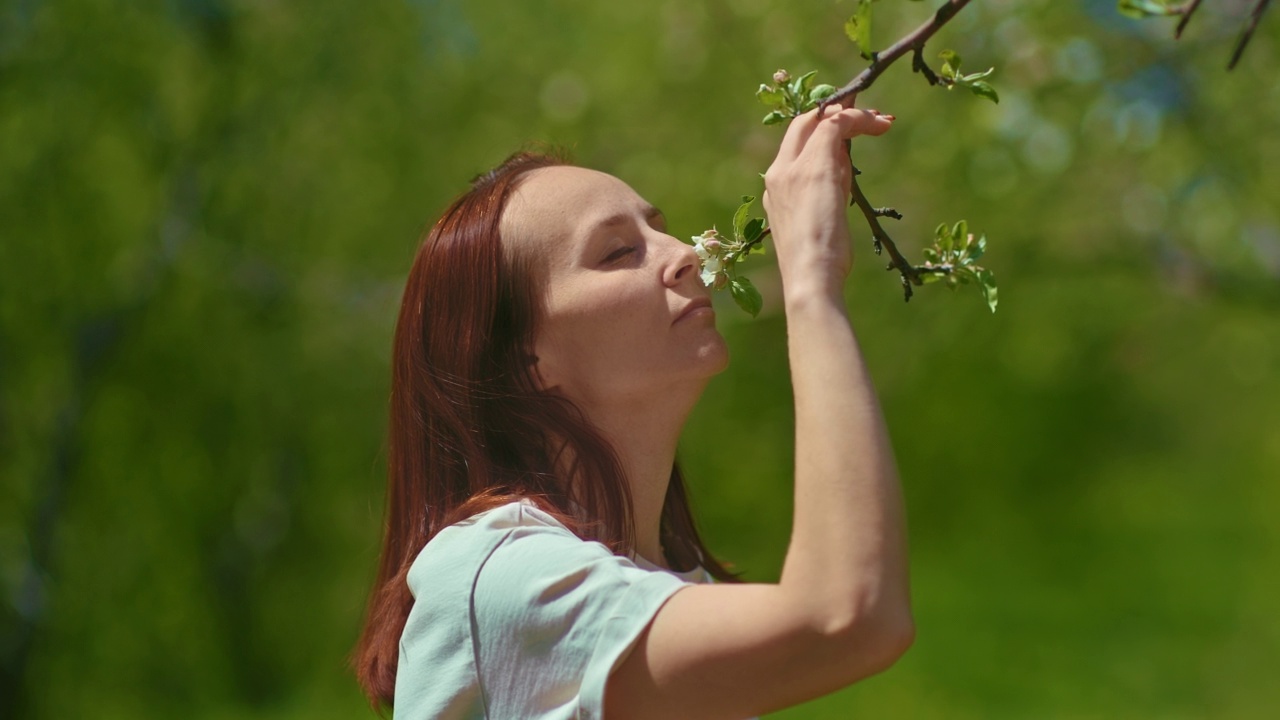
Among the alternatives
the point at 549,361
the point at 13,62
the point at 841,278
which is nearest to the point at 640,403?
the point at 549,361

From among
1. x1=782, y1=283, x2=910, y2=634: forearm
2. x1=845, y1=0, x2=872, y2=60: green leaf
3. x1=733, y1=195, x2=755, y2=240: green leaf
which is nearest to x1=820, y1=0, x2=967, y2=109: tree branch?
x1=845, y1=0, x2=872, y2=60: green leaf

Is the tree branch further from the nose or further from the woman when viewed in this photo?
the nose

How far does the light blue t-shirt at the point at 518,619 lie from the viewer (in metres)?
1.10

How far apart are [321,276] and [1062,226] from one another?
364 centimetres

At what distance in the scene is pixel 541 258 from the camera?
147 cm

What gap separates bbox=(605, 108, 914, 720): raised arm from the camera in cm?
98

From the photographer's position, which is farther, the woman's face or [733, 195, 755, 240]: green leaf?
the woman's face

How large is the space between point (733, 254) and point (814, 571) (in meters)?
0.41

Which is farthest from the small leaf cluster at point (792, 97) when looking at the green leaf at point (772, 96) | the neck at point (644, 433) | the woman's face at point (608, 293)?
the neck at point (644, 433)

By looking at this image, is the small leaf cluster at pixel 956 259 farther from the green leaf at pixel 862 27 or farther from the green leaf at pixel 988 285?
the green leaf at pixel 862 27

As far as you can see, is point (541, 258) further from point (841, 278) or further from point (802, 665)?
point (802, 665)

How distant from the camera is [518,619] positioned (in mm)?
1151

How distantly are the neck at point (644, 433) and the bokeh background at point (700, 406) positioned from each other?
312cm

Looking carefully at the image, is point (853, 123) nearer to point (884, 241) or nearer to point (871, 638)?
point (884, 241)
